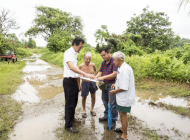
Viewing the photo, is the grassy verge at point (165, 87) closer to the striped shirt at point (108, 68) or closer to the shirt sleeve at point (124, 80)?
the striped shirt at point (108, 68)

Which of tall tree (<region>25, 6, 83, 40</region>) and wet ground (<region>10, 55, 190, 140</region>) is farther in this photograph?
tall tree (<region>25, 6, 83, 40</region>)

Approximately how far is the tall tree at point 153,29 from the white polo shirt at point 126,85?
69.2ft

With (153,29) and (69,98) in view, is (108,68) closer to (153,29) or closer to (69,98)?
(69,98)

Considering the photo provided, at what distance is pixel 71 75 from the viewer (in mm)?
2625

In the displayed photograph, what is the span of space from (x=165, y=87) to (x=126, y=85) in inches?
165

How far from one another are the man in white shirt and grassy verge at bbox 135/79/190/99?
12.5 ft

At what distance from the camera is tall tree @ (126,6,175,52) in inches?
857

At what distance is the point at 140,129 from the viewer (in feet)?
9.61

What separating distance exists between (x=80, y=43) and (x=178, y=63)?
531 centimetres

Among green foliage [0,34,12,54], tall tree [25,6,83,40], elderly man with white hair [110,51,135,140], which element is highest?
tall tree [25,6,83,40]

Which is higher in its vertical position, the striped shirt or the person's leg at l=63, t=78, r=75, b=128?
the striped shirt

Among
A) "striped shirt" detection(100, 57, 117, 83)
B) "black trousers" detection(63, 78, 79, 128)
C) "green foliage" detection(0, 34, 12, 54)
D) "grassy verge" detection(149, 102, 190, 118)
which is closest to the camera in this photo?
"black trousers" detection(63, 78, 79, 128)

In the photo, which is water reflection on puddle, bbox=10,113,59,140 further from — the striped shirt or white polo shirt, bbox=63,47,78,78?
the striped shirt

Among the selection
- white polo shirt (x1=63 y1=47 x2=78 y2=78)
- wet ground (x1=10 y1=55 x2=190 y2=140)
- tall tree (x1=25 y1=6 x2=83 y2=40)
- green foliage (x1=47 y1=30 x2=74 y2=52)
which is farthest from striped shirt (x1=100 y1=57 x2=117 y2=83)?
tall tree (x1=25 y1=6 x2=83 y2=40)
